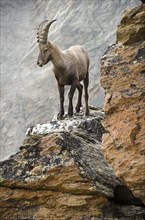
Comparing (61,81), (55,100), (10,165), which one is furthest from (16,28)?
(10,165)

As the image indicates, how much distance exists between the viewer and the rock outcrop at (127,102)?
4.79m

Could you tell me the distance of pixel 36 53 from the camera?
27.2 m

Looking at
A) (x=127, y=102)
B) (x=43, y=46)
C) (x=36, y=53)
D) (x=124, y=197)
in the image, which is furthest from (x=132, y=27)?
(x=36, y=53)

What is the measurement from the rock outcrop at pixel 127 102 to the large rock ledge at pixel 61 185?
2.37 feet

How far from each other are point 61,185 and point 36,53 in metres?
21.9

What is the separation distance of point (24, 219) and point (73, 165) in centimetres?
84

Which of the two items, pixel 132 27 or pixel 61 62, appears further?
pixel 61 62

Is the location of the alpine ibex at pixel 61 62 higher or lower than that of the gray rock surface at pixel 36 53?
lower

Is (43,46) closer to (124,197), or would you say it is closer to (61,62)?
(61,62)

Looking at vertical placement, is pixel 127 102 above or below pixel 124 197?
above

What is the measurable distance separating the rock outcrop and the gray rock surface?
17014 mm

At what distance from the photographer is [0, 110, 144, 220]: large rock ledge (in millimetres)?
5578

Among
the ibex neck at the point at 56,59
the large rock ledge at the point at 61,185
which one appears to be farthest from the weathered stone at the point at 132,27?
the ibex neck at the point at 56,59

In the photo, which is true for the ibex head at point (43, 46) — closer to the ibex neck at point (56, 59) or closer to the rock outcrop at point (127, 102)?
the ibex neck at point (56, 59)
